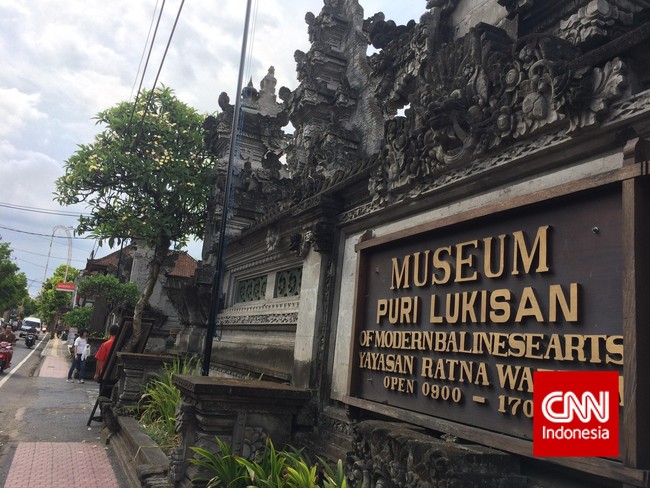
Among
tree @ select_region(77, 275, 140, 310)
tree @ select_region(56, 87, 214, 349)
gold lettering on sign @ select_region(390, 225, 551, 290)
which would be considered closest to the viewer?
gold lettering on sign @ select_region(390, 225, 551, 290)

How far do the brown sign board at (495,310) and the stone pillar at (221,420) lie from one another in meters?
1.13

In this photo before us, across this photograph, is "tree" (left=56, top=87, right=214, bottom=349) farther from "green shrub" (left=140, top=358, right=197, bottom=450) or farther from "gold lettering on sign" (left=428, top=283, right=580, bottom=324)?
"gold lettering on sign" (left=428, top=283, right=580, bottom=324)

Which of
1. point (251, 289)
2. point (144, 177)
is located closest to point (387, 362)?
point (251, 289)

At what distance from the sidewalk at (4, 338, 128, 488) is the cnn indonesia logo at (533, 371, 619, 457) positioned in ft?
17.1

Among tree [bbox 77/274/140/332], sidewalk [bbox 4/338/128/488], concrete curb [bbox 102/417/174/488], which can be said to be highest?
tree [bbox 77/274/140/332]

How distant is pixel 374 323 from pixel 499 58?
2458 mm

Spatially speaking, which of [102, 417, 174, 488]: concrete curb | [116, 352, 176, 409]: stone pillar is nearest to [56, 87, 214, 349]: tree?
[116, 352, 176, 409]: stone pillar

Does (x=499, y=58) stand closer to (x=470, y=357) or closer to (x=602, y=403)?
(x=470, y=357)

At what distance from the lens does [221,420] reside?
5141 mm

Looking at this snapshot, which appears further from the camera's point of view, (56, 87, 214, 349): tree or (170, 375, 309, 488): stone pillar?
(56, 87, 214, 349): tree

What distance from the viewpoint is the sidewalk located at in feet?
20.0

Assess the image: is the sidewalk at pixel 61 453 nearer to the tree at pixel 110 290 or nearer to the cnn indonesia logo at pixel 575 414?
the cnn indonesia logo at pixel 575 414

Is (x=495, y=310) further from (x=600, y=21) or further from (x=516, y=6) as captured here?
(x=516, y=6)

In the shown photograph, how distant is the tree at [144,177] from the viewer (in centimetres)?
1256
